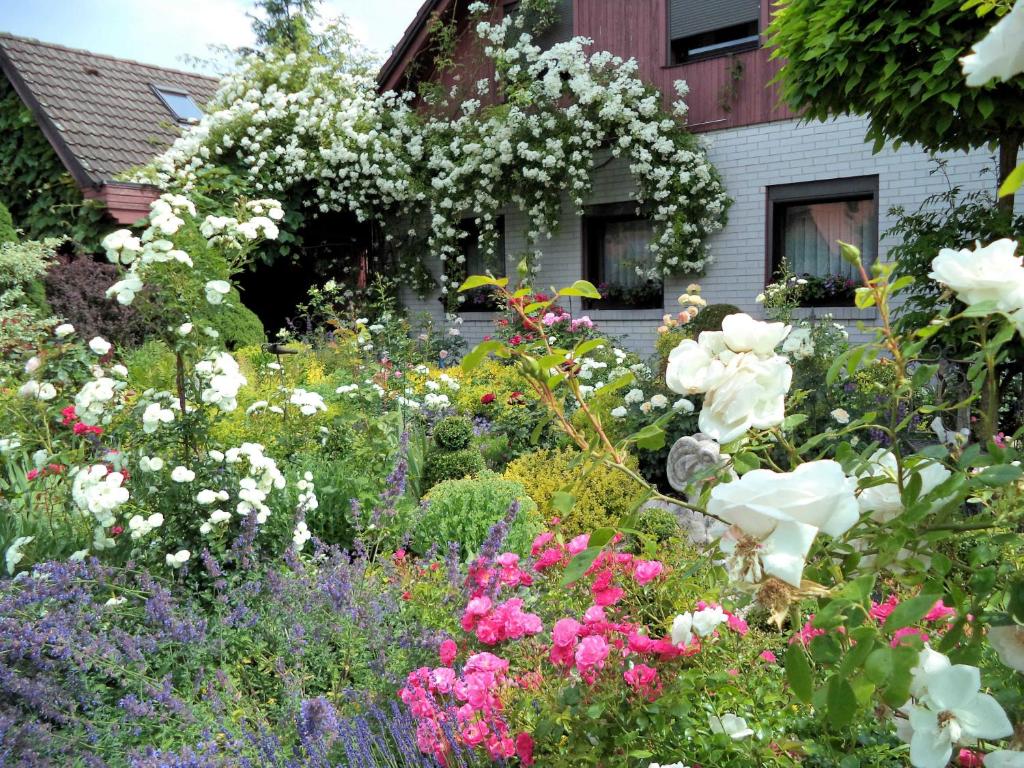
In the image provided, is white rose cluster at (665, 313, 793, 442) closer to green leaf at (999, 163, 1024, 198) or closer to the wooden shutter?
green leaf at (999, 163, 1024, 198)

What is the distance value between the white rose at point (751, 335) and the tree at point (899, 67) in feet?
14.1

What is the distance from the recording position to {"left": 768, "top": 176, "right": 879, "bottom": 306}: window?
8625 millimetres

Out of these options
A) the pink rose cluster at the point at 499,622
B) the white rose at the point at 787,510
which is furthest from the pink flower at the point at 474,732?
the white rose at the point at 787,510

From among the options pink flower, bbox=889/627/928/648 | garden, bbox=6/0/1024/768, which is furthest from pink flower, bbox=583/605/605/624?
pink flower, bbox=889/627/928/648

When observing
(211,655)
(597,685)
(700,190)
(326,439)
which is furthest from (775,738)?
(700,190)

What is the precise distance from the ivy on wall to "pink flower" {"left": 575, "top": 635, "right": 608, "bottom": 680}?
36.7ft

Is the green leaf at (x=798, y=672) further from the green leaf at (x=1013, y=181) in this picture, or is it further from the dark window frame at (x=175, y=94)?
the dark window frame at (x=175, y=94)

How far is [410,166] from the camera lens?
1145cm

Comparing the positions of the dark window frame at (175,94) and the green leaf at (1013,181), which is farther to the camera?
the dark window frame at (175,94)

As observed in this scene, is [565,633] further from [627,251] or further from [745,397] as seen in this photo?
[627,251]

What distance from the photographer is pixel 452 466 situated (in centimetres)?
532

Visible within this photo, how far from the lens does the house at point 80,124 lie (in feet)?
36.4

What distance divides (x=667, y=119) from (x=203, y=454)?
285 inches

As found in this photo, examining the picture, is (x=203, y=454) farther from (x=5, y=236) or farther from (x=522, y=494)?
(x=5, y=236)
